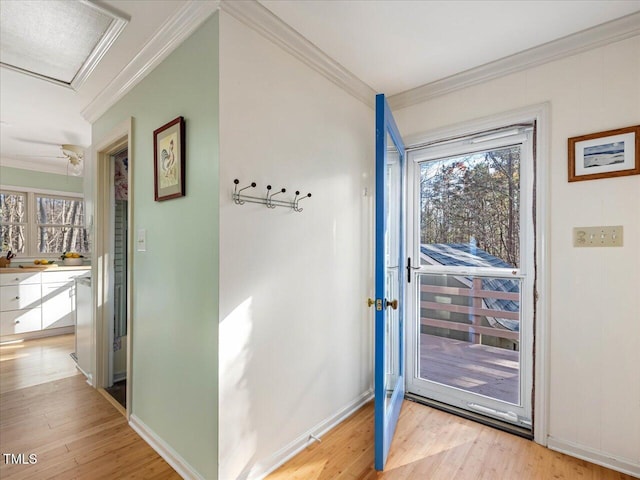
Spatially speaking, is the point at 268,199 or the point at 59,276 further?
the point at 59,276

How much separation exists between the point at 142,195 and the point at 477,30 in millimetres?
Answer: 2229

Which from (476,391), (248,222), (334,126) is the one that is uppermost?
(334,126)

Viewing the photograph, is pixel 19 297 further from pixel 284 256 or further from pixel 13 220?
pixel 284 256

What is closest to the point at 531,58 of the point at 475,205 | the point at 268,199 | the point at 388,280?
the point at 475,205

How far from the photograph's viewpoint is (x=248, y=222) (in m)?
1.66

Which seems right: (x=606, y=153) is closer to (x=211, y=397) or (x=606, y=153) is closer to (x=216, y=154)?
(x=216, y=154)

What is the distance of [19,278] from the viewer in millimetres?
4195

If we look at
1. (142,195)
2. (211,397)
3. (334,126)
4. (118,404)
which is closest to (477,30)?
(334,126)

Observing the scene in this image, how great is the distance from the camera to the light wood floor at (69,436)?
176cm

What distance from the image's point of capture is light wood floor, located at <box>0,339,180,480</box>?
1.76 metres

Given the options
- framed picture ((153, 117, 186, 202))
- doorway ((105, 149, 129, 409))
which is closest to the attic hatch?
framed picture ((153, 117, 186, 202))

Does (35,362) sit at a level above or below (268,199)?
below

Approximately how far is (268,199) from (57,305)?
4.50 meters

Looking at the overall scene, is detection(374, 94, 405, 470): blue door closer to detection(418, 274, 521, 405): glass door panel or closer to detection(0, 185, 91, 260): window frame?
detection(418, 274, 521, 405): glass door panel
